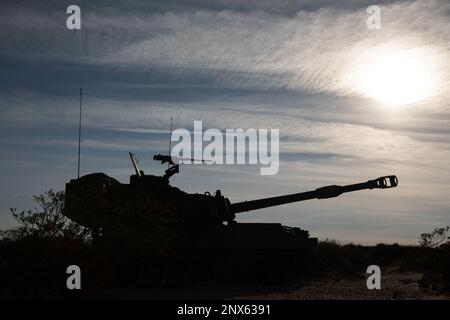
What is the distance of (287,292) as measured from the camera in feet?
73.7

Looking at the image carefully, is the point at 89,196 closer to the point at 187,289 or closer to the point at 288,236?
the point at 187,289

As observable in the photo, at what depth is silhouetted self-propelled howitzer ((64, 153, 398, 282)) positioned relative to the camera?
74.9ft

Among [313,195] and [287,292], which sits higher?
[313,195]

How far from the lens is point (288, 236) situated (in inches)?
1067

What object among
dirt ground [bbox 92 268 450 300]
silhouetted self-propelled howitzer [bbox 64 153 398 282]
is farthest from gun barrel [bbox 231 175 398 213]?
dirt ground [bbox 92 268 450 300]

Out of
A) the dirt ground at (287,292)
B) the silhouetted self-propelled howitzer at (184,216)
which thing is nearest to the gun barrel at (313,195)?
the silhouetted self-propelled howitzer at (184,216)

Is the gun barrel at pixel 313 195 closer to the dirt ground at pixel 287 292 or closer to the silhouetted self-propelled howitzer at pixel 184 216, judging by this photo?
the silhouetted self-propelled howitzer at pixel 184 216

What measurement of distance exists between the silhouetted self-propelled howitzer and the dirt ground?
1693 mm

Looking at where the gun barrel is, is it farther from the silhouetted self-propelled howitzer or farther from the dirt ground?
the dirt ground

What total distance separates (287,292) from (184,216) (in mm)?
5783

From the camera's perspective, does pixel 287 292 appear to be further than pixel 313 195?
No

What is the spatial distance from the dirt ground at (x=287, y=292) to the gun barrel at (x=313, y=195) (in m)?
3.69
